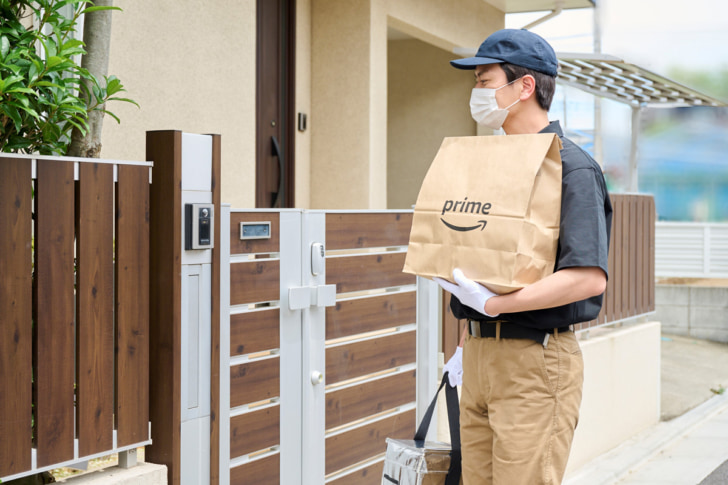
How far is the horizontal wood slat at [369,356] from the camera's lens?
4156 mm

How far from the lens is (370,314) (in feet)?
14.4

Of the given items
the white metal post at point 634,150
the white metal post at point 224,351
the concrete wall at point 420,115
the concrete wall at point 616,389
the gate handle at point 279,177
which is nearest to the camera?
the white metal post at point 224,351

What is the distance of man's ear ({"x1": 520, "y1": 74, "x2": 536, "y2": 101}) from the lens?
2631mm

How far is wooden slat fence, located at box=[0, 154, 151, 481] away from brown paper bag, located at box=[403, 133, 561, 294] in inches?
43.7

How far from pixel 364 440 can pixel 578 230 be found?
2337mm

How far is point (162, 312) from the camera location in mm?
3043

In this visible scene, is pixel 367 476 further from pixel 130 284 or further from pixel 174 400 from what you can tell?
pixel 130 284

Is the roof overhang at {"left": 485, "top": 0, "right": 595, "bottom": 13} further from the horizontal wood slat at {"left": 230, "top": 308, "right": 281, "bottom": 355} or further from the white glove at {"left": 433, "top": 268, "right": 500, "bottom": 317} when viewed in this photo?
the white glove at {"left": 433, "top": 268, "right": 500, "bottom": 317}

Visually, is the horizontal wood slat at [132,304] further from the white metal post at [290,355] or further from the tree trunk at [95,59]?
the white metal post at [290,355]

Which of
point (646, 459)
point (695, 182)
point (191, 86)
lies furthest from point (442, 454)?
point (695, 182)

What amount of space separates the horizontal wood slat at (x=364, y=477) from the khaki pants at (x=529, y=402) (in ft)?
5.87

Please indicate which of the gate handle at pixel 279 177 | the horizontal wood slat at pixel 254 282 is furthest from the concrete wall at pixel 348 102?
the horizontal wood slat at pixel 254 282

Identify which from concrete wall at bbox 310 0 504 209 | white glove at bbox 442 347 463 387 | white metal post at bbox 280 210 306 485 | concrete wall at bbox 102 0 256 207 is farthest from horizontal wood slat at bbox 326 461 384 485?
concrete wall at bbox 310 0 504 209

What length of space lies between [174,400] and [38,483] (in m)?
0.57
